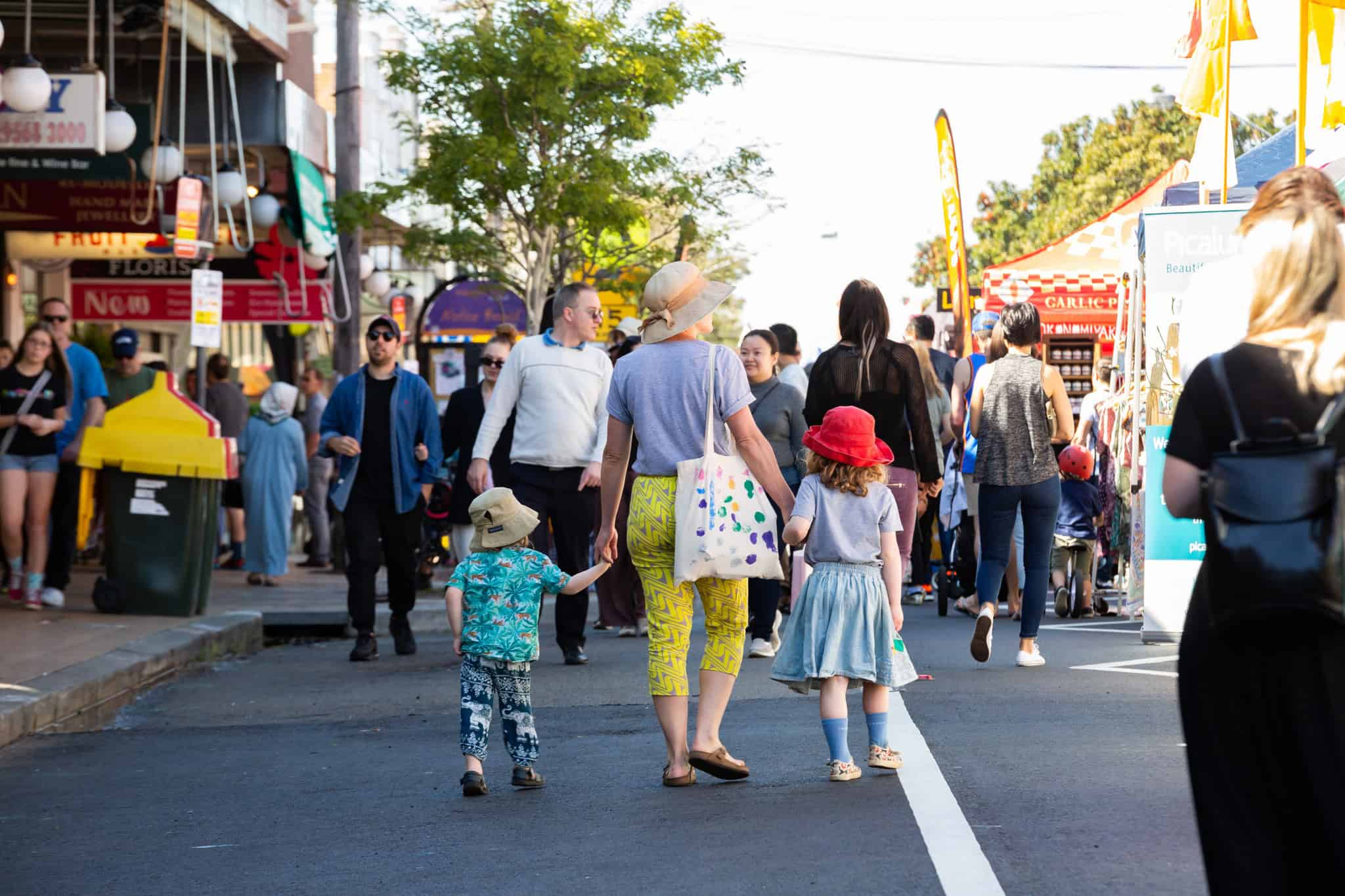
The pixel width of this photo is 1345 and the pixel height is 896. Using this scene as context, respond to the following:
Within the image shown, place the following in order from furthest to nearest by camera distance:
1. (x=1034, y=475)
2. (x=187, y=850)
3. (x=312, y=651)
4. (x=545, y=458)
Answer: (x=312, y=651), (x=545, y=458), (x=1034, y=475), (x=187, y=850)

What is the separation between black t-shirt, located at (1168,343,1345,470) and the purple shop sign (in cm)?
2169

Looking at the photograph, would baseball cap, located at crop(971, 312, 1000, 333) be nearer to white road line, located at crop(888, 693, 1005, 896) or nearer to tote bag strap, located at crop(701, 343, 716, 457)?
white road line, located at crop(888, 693, 1005, 896)

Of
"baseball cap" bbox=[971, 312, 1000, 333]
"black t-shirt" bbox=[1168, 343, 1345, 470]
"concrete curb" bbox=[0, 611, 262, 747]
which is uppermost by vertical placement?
"baseball cap" bbox=[971, 312, 1000, 333]

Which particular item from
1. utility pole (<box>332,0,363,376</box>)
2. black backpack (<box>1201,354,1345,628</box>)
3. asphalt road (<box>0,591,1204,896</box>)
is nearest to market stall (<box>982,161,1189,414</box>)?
utility pole (<box>332,0,363,376</box>)

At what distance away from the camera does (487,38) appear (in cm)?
1964

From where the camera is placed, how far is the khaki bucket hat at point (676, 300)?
677 cm

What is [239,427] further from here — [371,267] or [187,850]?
[187,850]

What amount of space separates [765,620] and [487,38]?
10.6 m

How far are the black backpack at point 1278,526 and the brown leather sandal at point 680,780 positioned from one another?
3550 millimetres

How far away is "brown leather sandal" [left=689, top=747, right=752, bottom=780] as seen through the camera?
21.4ft

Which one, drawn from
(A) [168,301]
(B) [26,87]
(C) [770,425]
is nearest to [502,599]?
(C) [770,425]

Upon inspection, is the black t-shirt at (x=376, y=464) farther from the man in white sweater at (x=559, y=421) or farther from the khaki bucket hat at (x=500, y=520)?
the khaki bucket hat at (x=500, y=520)

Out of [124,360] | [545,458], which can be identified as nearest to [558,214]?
[124,360]

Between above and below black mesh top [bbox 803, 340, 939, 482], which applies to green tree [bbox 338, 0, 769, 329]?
above
